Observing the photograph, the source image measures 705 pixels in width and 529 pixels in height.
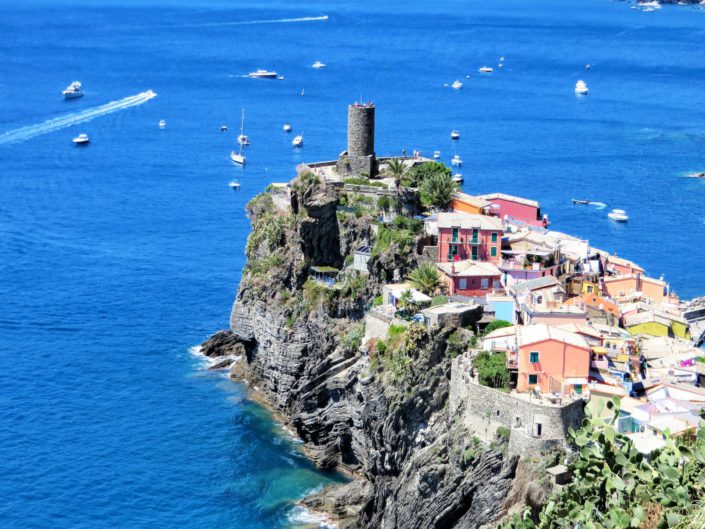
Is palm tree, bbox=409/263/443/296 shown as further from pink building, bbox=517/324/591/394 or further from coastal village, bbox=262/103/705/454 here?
pink building, bbox=517/324/591/394

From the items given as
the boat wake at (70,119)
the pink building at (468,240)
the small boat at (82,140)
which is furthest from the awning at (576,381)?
the boat wake at (70,119)

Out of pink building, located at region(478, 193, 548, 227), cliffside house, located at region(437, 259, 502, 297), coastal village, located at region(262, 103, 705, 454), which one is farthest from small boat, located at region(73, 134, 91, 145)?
cliffside house, located at region(437, 259, 502, 297)

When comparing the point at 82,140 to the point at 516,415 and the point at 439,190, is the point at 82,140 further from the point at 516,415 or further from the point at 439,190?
the point at 516,415

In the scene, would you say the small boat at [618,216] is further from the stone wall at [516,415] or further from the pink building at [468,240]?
the stone wall at [516,415]

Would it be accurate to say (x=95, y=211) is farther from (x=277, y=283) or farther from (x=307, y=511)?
(x=307, y=511)

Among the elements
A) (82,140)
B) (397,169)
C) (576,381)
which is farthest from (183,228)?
(576,381)

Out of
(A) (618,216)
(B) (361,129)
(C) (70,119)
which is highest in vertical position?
(B) (361,129)

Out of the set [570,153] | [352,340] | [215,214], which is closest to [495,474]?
[352,340]
